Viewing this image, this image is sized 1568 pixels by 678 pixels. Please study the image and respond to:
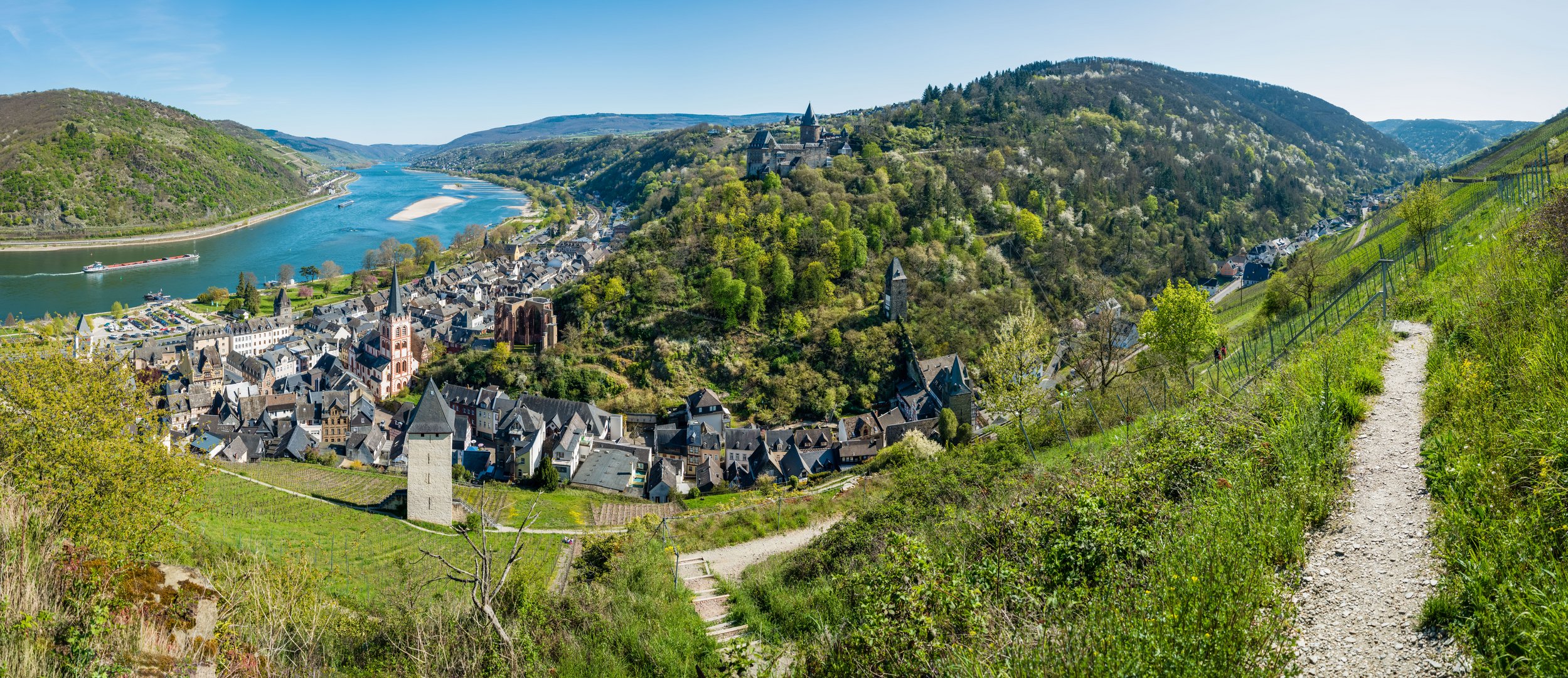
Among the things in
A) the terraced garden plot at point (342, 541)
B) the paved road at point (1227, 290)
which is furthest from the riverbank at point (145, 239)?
the paved road at point (1227, 290)

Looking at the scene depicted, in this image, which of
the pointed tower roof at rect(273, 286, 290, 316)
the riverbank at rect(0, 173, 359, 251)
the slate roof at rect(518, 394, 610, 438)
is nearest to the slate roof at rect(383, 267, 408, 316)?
the slate roof at rect(518, 394, 610, 438)

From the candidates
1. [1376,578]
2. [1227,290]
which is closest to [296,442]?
[1376,578]

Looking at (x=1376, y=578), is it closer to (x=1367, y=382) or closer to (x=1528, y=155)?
(x=1367, y=382)

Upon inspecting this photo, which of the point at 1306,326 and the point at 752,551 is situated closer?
the point at 752,551

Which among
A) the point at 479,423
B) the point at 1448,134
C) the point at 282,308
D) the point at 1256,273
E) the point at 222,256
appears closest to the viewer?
the point at 479,423

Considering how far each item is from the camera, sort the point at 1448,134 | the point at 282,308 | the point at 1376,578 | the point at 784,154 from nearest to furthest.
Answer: the point at 1376,578 < the point at 784,154 < the point at 282,308 < the point at 1448,134

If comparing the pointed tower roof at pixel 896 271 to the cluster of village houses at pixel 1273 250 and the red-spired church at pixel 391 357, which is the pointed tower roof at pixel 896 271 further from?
the red-spired church at pixel 391 357

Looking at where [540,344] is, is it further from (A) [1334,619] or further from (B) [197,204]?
(B) [197,204]

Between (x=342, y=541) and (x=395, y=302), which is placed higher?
(x=395, y=302)
